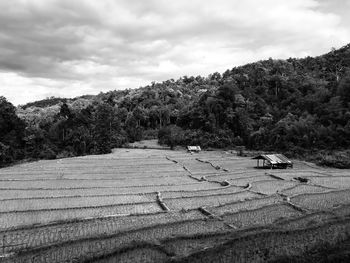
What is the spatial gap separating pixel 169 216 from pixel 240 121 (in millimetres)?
47593

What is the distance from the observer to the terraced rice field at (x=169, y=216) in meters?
8.88

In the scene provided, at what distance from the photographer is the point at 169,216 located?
14.0 meters

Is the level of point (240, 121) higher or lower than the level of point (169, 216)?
higher

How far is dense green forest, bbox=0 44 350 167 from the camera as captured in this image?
4312cm

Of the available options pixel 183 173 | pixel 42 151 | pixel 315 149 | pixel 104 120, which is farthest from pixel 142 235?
pixel 104 120

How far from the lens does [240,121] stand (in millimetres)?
59594

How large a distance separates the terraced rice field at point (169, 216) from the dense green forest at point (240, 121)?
16.2m

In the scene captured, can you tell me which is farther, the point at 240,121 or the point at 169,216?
the point at 240,121

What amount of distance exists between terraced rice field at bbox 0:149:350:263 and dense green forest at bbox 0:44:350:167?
16.2 m

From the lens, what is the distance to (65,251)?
9281 mm

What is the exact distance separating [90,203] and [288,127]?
121ft

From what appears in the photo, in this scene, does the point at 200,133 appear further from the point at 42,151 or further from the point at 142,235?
the point at 142,235

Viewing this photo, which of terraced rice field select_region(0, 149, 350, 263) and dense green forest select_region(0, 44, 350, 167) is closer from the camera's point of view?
terraced rice field select_region(0, 149, 350, 263)

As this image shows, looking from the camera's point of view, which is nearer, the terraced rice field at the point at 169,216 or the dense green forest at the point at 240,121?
the terraced rice field at the point at 169,216
